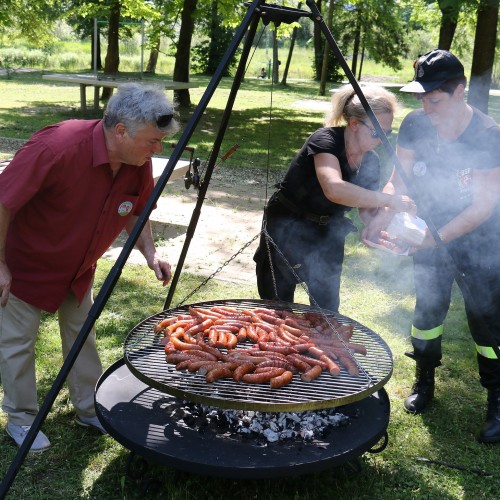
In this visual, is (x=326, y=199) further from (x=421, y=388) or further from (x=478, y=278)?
(x=421, y=388)

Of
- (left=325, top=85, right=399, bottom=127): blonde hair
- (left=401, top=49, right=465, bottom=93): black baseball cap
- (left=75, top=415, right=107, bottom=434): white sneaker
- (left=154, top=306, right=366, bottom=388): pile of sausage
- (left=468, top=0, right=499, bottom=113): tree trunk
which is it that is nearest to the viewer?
(left=154, top=306, right=366, bottom=388): pile of sausage

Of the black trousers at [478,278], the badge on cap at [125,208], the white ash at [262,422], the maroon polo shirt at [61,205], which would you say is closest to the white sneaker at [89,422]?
the white ash at [262,422]

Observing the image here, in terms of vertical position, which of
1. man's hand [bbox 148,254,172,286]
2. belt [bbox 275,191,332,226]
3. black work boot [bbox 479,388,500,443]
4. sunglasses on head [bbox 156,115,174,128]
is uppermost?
sunglasses on head [bbox 156,115,174,128]

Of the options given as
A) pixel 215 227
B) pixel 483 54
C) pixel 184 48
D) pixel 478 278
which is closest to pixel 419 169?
pixel 478 278

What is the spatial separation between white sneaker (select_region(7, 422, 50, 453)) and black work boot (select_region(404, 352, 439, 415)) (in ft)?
7.17

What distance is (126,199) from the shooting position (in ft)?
10.0

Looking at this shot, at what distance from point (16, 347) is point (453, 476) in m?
2.37

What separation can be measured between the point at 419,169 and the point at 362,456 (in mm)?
1674

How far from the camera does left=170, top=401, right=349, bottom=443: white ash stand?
282cm

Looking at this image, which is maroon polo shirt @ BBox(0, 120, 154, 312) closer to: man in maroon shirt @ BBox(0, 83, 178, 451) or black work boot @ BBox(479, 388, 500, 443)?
man in maroon shirt @ BBox(0, 83, 178, 451)

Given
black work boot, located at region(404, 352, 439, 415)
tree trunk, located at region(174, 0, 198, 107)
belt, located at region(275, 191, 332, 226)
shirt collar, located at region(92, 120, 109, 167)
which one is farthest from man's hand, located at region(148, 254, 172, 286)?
tree trunk, located at region(174, 0, 198, 107)

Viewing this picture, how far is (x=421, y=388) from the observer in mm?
3916

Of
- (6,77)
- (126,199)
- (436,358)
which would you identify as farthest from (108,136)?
(6,77)

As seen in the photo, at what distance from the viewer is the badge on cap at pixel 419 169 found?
3.58 meters
